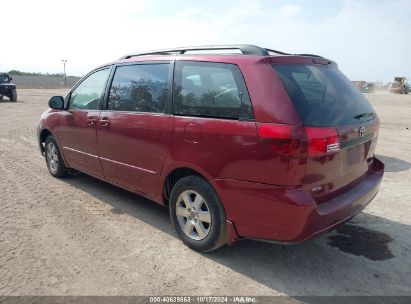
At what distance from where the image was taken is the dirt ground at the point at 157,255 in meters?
3.15

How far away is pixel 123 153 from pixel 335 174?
93.9 inches

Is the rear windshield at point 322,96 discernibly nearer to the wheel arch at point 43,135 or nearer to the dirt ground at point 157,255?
the dirt ground at point 157,255

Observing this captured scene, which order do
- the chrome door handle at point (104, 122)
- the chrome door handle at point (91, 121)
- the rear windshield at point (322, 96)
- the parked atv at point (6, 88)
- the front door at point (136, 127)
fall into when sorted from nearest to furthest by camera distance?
the rear windshield at point (322, 96) → the front door at point (136, 127) → the chrome door handle at point (104, 122) → the chrome door handle at point (91, 121) → the parked atv at point (6, 88)

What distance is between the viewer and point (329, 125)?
3.12 m

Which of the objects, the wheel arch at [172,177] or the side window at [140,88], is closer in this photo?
the wheel arch at [172,177]

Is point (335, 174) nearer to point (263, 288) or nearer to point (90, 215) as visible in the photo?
point (263, 288)

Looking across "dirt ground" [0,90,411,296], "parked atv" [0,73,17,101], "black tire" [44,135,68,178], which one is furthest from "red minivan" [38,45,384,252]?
"parked atv" [0,73,17,101]

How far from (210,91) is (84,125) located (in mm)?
2288

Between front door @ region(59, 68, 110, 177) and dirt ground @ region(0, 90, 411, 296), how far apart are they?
52cm

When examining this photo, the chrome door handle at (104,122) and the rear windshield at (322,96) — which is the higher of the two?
the rear windshield at (322,96)

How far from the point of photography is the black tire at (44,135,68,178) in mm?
6051

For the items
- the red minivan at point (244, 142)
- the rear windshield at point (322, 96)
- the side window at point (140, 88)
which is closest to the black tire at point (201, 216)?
the red minivan at point (244, 142)

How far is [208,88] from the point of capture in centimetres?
356

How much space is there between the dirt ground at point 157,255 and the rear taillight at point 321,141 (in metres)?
1.11
